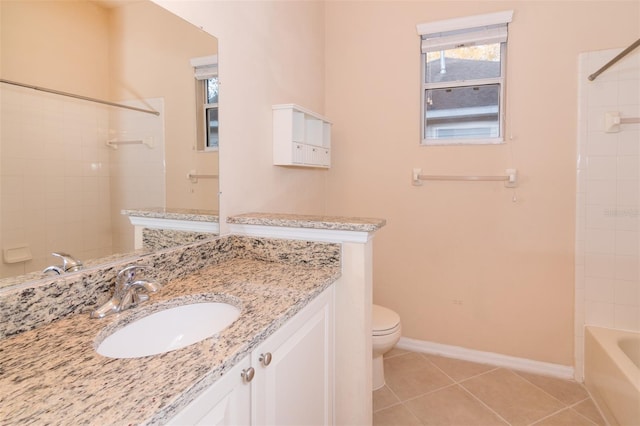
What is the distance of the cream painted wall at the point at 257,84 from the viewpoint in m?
1.64

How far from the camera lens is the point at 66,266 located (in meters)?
1.01

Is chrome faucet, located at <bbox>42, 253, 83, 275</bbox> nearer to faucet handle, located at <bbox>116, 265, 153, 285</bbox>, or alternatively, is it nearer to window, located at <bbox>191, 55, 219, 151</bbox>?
faucet handle, located at <bbox>116, 265, 153, 285</bbox>

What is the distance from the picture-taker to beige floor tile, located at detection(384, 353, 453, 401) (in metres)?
2.17

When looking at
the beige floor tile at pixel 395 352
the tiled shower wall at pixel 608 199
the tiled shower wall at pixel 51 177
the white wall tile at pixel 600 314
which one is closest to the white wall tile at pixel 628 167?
the tiled shower wall at pixel 608 199

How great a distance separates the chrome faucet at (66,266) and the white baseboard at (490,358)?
2.24m

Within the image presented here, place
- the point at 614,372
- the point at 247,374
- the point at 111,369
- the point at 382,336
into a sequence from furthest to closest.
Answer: the point at 382,336 < the point at 614,372 < the point at 247,374 < the point at 111,369

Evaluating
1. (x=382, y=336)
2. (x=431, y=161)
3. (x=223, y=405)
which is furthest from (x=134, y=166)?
(x=431, y=161)

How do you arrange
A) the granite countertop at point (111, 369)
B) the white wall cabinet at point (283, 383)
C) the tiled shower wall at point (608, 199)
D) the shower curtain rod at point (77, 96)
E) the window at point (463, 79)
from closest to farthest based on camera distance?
1. the granite countertop at point (111, 369)
2. the white wall cabinet at point (283, 383)
3. the shower curtain rod at point (77, 96)
4. the tiled shower wall at point (608, 199)
5. the window at point (463, 79)

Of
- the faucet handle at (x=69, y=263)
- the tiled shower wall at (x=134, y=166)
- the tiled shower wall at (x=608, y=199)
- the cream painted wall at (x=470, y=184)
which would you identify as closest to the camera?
the faucet handle at (x=69, y=263)

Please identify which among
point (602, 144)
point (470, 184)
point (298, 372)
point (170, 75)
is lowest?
point (298, 372)

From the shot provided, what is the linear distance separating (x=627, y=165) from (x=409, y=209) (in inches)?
50.2

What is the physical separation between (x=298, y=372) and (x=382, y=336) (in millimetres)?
933

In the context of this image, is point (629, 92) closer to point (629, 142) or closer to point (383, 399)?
point (629, 142)

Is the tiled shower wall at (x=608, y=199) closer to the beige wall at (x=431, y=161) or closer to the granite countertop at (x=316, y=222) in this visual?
the beige wall at (x=431, y=161)
